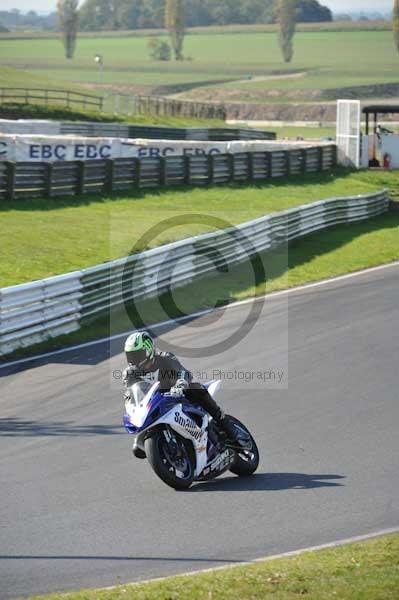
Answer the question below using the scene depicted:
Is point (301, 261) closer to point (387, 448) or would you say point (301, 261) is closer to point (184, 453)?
point (387, 448)

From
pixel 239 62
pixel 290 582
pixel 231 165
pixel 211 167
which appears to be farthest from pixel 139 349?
pixel 239 62

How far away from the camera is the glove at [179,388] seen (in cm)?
1002

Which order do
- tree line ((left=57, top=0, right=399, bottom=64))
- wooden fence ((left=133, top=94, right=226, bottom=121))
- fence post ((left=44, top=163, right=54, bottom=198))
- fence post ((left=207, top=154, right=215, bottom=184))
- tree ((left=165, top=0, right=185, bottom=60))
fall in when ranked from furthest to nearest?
tree ((left=165, top=0, right=185, bottom=60)) < tree line ((left=57, top=0, right=399, bottom=64)) < wooden fence ((left=133, top=94, right=226, bottom=121)) < fence post ((left=207, top=154, right=215, bottom=184)) < fence post ((left=44, top=163, right=54, bottom=198))

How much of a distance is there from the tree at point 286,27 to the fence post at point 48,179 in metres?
147

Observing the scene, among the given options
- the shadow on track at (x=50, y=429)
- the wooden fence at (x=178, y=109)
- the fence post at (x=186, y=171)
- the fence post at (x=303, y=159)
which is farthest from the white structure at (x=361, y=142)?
the shadow on track at (x=50, y=429)

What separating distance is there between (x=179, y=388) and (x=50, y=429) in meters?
3.01

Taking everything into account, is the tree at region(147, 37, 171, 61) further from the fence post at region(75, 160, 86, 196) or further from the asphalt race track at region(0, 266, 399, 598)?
the asphalt race track at region(0, 266, 399, 598)

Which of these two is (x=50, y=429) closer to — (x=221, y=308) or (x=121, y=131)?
(x=221, y=308)

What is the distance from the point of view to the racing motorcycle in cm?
995

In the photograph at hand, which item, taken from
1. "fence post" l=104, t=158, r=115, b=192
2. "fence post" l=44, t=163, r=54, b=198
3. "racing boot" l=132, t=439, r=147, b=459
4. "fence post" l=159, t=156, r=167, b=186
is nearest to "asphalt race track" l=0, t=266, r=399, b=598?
"racing boot" l=132, t=439, r=147, b=459

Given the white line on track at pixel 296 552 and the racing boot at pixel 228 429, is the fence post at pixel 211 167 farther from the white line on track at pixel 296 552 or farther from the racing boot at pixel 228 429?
the white line on track at pixel 296 552

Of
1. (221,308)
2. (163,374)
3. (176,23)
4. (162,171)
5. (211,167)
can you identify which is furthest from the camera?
(176,23)

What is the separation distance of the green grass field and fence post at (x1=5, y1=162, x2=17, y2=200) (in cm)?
10513

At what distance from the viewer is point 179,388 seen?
1002cm
